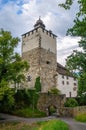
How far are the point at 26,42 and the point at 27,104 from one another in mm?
17969

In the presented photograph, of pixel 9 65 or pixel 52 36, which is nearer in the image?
pixel 9 65

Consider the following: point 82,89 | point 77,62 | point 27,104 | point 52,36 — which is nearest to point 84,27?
point 77,62

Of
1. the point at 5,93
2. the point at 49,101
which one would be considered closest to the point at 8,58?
the point at 5,93

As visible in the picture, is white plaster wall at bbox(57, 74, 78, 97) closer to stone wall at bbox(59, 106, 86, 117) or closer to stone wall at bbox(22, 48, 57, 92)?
stone wall at bbox(22, 48, 57, 92)

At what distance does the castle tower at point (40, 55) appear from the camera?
168 feet

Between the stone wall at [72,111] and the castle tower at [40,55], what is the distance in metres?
9.53

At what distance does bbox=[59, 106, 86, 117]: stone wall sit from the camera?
39.3 m

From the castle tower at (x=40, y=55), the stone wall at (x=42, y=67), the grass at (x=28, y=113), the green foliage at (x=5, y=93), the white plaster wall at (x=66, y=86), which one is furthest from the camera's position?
the white plaster wall at (x=66, y=86)

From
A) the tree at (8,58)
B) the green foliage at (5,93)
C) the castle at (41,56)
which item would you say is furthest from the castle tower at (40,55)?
the green foliage at (5,93)

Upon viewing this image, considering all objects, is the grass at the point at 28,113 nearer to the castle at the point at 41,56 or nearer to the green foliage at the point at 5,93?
the green foliage at the point at 5,93

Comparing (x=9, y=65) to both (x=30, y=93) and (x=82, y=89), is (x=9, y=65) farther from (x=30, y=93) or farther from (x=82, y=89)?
(x=82, y=89)

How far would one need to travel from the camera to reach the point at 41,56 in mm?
51656

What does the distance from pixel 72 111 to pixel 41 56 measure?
52.0 ft

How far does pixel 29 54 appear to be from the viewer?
5353cm
